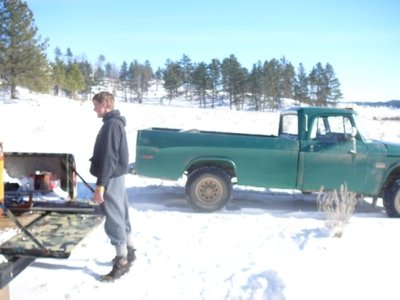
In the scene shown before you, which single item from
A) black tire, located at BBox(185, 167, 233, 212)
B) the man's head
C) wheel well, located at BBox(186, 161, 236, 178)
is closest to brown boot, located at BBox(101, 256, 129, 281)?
the man's head

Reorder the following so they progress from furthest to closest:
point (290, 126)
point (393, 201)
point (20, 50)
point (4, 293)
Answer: point (20, 50) < point (290, 126) < point (393, 201) < point (4, 293)

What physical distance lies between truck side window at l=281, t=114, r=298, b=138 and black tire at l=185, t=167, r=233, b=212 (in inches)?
64.6

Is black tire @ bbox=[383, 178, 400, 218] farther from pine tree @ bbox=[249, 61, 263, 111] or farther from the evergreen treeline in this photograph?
pine tree @ bbox=[249, 61, 263, 111]

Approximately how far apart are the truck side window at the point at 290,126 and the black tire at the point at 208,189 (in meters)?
1.64

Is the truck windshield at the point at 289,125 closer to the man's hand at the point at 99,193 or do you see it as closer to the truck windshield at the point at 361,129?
the truck windshield at the point at 361,129

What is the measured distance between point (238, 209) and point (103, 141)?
395cm

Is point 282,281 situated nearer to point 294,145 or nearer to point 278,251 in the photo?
point 278,251

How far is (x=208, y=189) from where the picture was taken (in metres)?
7.32

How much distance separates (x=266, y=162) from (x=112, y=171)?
3571mm

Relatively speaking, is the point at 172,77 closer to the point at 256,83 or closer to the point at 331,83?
the point at 256,83

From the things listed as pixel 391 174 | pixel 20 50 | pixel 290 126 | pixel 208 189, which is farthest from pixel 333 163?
pixel 20 50

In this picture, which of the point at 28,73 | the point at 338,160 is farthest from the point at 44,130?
the point at 28,73

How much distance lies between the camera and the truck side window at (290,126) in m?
7.94

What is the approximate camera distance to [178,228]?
603 cm
